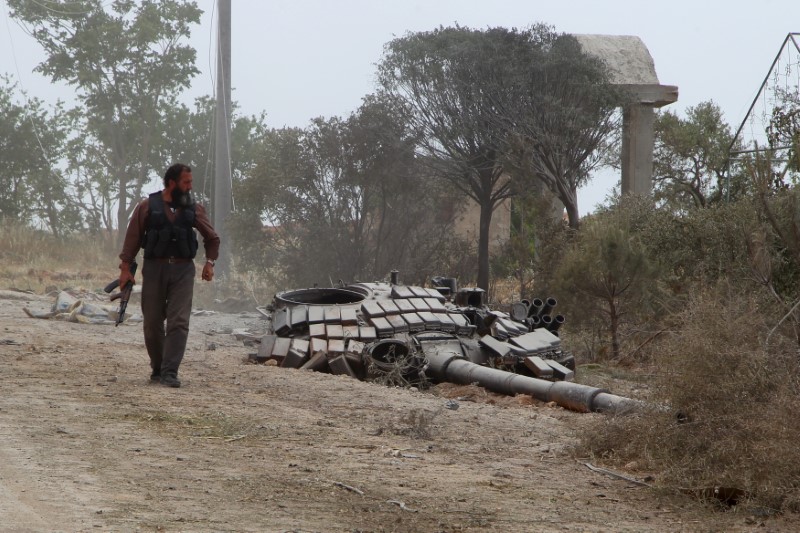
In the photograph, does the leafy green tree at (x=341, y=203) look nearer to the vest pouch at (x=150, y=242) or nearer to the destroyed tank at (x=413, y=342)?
the destroyed tank at (x=413, y=342)

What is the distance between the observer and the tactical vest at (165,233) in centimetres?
933

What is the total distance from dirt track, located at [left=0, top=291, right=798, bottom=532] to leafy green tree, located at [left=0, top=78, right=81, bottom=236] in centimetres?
3081

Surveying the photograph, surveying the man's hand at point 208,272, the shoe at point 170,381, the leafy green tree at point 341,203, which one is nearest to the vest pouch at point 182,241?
the man's hand at point 208,272

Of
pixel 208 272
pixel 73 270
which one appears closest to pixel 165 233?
pixel 208 272

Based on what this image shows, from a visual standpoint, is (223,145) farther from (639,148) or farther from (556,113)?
(639,148)

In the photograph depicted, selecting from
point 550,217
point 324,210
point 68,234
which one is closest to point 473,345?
point 550,217

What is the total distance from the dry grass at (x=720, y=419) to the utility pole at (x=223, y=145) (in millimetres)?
21026

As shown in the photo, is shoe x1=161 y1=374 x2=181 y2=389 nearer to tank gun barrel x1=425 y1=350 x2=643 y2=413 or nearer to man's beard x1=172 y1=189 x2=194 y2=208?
man's beard x1=172 y1=189 x2=194 y2=208

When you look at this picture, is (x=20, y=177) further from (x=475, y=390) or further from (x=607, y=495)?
(x=607, y=495)

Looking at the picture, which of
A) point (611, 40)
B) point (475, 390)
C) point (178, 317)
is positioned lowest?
point (475, 390)

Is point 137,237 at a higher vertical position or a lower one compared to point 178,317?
higher

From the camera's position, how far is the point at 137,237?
31.1 ft

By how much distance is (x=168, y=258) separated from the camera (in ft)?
30.9

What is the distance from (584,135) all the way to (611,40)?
205 inches
